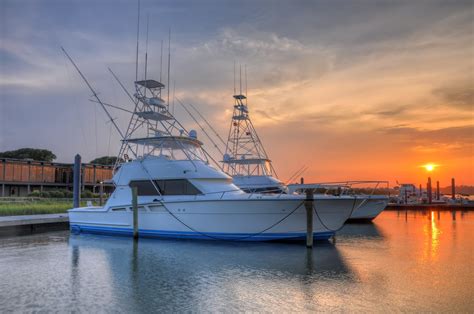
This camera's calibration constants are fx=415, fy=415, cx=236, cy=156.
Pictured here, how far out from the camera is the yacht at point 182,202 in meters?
17.1

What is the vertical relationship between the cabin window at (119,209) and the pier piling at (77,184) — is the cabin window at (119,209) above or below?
below

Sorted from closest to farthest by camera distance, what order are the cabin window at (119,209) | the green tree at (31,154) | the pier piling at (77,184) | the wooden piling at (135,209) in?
the wooden piling at (135,209)
the cabin window at (119,209)
the pier piling at (77,184)
the green tree at (31,154)

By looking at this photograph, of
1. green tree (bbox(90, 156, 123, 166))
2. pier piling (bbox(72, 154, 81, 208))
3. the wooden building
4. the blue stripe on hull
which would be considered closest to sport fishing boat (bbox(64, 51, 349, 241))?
the blue stripe on hull

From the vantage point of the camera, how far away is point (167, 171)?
19.0m

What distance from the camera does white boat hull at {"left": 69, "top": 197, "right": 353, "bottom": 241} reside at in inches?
665

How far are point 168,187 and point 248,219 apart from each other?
4069mm

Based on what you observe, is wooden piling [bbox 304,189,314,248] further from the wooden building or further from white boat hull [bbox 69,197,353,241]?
the wooden building

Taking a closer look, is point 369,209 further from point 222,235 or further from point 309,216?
point 222,235

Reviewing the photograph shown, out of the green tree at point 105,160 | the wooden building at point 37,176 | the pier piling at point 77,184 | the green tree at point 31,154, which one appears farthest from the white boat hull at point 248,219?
the green tree at point 31,154

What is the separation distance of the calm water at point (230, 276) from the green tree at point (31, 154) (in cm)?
5763

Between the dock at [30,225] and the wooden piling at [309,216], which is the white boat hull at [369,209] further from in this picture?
the dock at [30,225]

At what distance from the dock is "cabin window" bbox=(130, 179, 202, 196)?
6.37 metres

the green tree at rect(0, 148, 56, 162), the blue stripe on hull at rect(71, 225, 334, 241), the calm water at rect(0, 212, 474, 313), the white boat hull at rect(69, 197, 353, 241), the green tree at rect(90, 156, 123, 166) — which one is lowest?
the calm water at rect(0, 212, 474, 313)

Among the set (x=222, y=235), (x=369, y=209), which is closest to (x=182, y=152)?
(x=222, y=235)
